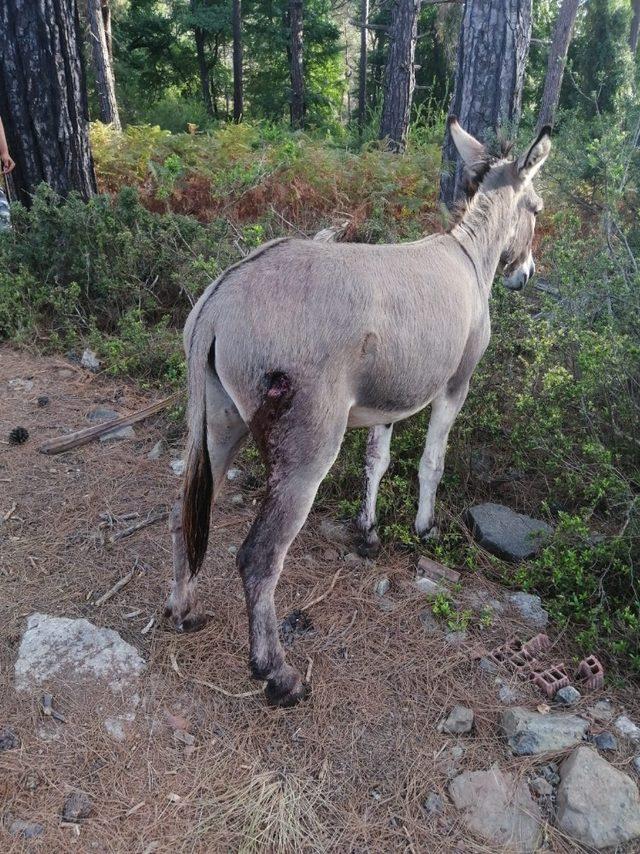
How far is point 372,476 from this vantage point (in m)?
3.86

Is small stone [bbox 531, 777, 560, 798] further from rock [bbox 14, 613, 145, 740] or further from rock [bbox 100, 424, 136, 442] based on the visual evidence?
rock [bbox 100, 424, 136, 442]

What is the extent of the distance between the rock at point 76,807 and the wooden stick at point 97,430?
2.68 metres

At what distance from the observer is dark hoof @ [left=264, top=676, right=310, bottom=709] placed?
269 centimetres

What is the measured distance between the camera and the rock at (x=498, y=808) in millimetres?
2221

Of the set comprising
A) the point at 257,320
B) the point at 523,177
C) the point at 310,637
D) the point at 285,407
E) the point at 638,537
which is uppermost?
the point at 523,177

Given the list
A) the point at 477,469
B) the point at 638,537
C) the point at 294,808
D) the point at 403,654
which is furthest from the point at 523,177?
the point at 294,808

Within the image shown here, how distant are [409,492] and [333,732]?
1.88 m

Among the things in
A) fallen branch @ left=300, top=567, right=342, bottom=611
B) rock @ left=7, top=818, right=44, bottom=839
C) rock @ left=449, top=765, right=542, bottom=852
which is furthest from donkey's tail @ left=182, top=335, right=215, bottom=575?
rock @ left=449, top=765, right=542, bottom=852

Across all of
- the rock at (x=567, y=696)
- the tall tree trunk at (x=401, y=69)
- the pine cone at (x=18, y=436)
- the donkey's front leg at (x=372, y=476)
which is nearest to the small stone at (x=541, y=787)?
the rock at (x=567, y=696)

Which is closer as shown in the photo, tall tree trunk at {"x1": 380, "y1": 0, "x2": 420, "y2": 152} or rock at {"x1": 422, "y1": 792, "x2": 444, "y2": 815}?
rock at {"x1": 422, "y1": 792, "x2": 444, "y2": 815}

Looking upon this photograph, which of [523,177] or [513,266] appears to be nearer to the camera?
[523,177]

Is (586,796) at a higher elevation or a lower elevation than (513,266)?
lower

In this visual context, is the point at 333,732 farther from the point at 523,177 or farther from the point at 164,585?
the point at 523,177

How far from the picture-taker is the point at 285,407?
2.52 m
